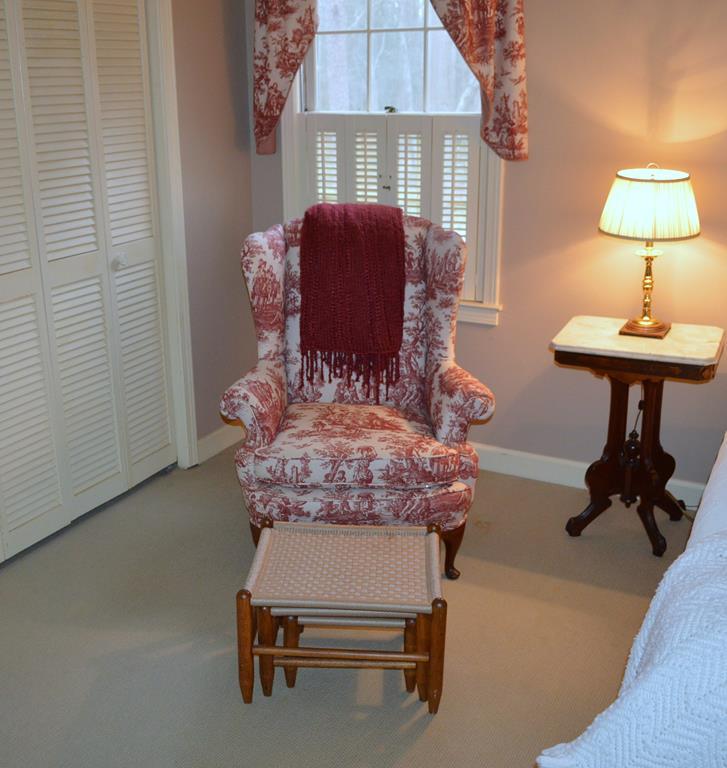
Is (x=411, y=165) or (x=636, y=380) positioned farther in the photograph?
(x=411, y=165)

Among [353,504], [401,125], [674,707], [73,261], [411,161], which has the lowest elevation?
[353,504]

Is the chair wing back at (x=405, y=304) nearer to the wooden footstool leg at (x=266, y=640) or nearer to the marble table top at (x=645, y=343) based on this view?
the marble table top at (x=645, y=343)

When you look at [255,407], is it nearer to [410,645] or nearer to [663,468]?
[410,645]

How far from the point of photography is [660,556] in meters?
3.17

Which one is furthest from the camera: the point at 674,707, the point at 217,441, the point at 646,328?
the point at 217,441

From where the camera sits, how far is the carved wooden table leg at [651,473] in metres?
3.12

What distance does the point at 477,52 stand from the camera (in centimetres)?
324

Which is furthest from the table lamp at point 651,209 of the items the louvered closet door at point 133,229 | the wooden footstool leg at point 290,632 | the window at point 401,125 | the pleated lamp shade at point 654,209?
the louvered closet door at point 133,229

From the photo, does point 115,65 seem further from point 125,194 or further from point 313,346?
point 313,346

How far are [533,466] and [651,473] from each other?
0.67m

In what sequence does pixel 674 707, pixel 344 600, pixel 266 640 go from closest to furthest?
pixel 674 707
pixel 344 600
pixel 266 640

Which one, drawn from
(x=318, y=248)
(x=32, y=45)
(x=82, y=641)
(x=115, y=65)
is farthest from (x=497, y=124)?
(x=82, y=641)

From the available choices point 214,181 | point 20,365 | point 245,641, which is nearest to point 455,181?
point 214,181

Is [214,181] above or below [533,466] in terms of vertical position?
above
